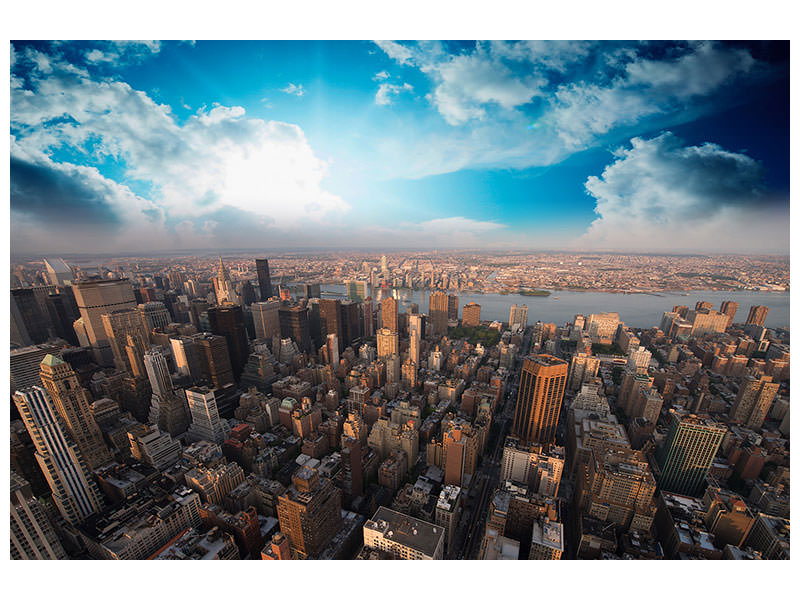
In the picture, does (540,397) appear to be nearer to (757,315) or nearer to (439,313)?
(439,313)

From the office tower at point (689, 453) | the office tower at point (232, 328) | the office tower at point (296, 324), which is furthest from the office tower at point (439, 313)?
the office tower at point (689, 453)

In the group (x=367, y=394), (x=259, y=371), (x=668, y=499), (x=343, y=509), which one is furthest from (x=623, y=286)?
(x=259, y=371)

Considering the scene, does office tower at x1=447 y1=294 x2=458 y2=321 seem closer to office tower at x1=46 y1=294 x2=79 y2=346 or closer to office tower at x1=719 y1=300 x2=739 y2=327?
office tower at x1=719 y1=300 x2=739 y2=327

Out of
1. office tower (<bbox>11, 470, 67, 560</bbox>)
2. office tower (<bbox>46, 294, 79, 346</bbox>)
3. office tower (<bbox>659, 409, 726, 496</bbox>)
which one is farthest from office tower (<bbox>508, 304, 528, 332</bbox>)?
office tower (<bbox>46, 294, 79, 346</bbox>)

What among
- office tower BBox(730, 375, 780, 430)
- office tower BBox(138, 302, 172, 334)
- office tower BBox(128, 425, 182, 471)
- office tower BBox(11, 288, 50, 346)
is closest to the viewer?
office tower BBox(128, 425, 182, 471)

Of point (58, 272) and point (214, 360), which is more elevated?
point (58, 272)

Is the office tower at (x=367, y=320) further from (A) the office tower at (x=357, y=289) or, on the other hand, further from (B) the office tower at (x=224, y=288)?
(B) the office tower at (x=224, y=288)

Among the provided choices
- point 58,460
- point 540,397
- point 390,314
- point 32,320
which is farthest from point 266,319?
point 540,397
